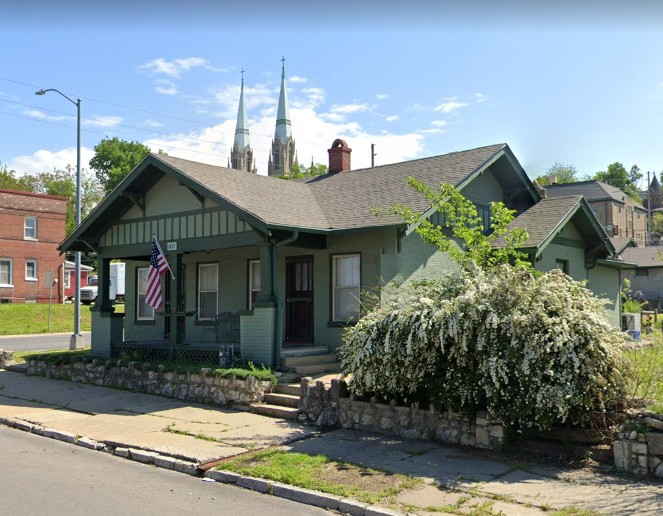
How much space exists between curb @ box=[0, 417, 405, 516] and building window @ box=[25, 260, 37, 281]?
3395 cm

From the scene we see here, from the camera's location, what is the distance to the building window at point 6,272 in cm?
4044

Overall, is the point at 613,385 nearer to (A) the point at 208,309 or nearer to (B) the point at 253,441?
(B) the point at 253,441

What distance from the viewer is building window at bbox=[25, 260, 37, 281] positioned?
136 ft

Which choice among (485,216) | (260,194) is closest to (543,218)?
(485,216)

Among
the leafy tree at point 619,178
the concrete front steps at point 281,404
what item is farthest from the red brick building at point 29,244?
the leafy tree at point 619,178

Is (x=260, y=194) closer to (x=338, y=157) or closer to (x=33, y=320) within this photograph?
(x=338, y=157)

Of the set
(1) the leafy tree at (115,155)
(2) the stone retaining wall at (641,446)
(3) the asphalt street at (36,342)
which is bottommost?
(3) the asphalt street at (36,342)

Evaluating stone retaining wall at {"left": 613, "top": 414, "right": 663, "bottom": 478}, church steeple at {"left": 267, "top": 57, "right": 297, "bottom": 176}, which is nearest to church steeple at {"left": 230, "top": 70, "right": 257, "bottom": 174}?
church steeple at {"left": 267, "top": 57, "right": 297, "bottom": 176}

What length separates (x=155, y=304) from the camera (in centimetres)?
1459

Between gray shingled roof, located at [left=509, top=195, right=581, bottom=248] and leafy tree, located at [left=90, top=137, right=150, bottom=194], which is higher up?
leafy tree, located at [left=90, top=137, right=150, bottom=194]

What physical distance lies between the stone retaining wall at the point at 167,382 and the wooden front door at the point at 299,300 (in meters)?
3.54

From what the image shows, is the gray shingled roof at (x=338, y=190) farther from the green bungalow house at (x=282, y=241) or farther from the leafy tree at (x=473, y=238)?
the leafy tree at (x=473, y=238)

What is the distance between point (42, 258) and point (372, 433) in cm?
3792

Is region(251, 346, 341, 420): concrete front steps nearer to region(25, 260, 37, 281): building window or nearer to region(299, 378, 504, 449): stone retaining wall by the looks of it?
region(299, 378, 504, 449): stone retaining wall
